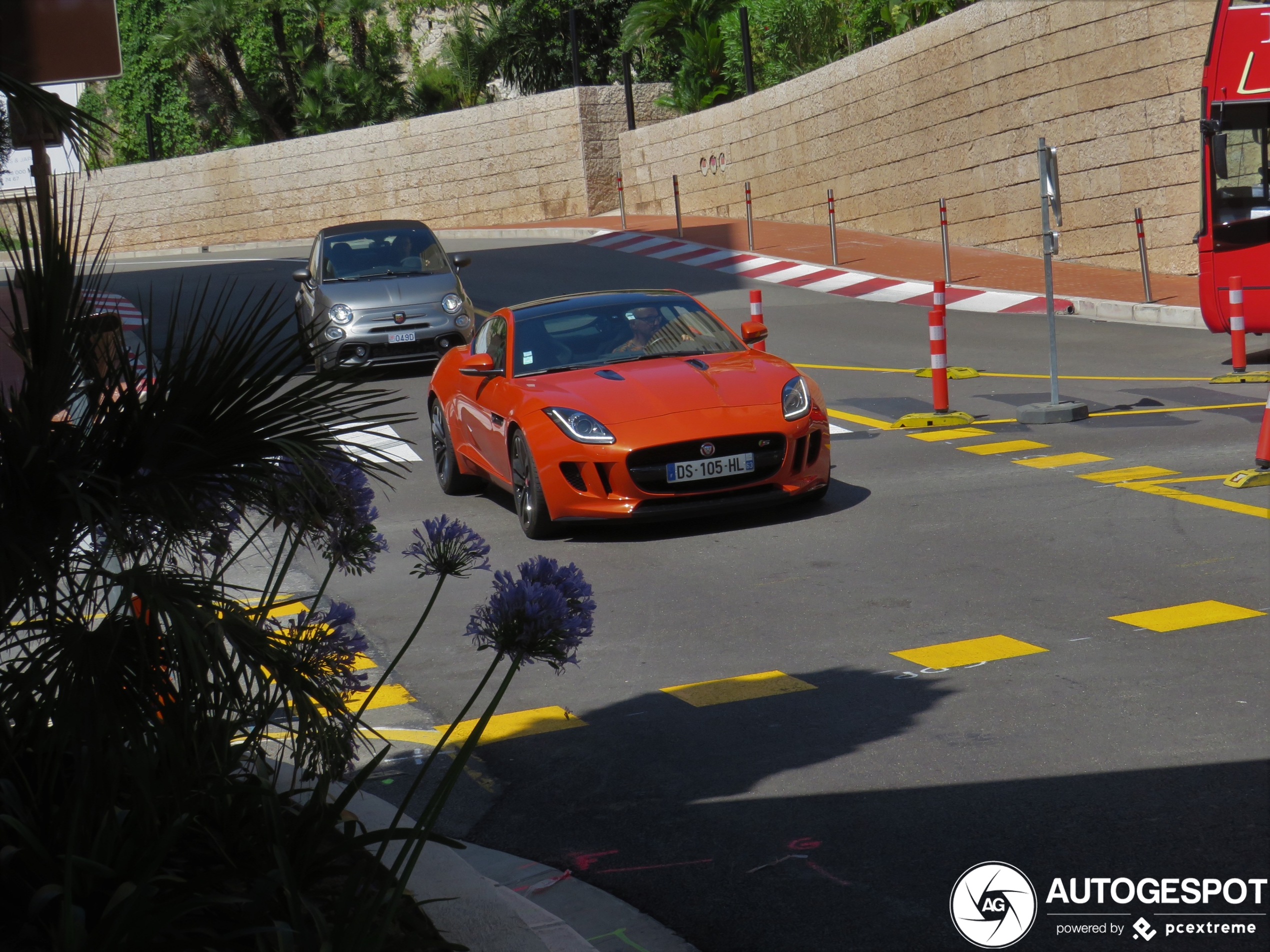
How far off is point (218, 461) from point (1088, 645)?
14.0 feet

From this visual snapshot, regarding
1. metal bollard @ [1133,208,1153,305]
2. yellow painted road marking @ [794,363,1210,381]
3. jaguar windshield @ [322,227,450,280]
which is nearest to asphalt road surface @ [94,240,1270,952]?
yellow painted road marking @ [794,363,1210,381]

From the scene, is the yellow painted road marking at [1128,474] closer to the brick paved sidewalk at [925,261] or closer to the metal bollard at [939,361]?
the metal bollard at [939,361]

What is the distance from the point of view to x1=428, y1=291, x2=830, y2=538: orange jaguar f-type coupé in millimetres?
8953

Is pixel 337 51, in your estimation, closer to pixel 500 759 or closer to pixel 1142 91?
pixel 1142 91

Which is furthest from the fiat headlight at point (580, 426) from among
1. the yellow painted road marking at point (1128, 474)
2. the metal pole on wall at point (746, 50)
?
the metal pole on wall at point (746, 50)

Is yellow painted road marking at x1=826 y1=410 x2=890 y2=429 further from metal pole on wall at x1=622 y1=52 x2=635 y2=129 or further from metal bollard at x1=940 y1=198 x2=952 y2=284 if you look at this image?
metal pole on wall at x1=622 y1=52 x2=635 y2=129

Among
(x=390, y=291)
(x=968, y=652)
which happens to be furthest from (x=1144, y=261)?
(x=968, y=652)

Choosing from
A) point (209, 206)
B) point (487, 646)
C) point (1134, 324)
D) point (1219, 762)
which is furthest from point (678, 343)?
point (209, 206)

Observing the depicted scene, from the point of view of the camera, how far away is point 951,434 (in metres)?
12.2

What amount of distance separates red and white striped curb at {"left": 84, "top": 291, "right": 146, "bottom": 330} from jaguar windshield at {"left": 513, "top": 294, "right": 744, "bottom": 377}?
6.48 meters

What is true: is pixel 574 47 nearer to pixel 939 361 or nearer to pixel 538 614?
pixel 939 361

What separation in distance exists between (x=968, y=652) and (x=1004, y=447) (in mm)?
5399

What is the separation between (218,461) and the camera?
9.84 ft

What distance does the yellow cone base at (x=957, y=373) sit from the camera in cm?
1529
